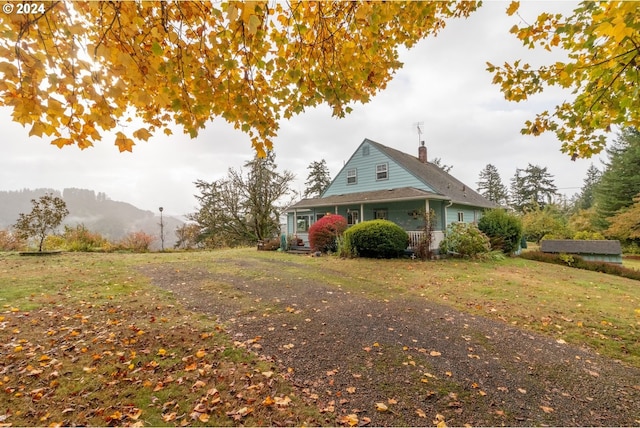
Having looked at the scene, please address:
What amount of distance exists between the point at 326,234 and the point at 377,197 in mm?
3707

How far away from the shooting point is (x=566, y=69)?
11.3 feet

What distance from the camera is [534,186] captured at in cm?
4522

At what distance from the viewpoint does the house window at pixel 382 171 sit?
17198mm

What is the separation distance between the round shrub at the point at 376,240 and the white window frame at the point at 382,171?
516 cm

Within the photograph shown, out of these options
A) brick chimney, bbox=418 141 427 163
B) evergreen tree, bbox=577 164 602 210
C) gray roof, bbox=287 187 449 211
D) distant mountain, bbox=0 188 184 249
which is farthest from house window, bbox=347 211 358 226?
evergreen tree, bbox=577 164 602 210

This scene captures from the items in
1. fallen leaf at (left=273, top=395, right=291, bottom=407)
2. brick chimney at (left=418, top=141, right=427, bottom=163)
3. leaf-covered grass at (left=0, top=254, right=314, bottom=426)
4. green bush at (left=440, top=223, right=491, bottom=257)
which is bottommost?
fallen leaf at (left=273, top=395, right=291, bottom=407)

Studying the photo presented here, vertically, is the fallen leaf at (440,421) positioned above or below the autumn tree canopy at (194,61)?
below

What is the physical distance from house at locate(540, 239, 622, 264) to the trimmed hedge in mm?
2276

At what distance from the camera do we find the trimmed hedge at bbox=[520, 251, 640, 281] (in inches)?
449

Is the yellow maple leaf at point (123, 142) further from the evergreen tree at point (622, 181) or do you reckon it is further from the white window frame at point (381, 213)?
the evergreen tree at point (622, 181)

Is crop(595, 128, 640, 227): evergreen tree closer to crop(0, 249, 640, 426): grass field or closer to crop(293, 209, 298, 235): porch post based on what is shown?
crop(0, 249, 640, 426): grass field

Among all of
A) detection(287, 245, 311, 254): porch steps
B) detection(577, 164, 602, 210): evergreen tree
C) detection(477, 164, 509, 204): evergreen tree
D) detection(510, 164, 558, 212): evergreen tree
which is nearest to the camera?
detection(287, 245, 311, 254): porch steps

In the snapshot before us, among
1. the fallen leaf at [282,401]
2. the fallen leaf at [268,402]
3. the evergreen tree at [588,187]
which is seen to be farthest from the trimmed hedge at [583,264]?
A: the evergreen tree at [588,187]

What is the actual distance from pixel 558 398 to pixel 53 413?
4946 millimetres
